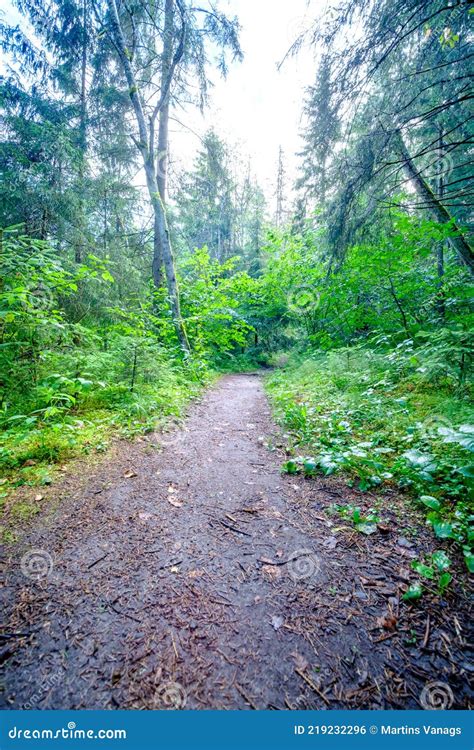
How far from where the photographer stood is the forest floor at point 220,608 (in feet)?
4.04

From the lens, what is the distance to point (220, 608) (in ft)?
5.37

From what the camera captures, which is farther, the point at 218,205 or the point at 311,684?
the point at 218,205

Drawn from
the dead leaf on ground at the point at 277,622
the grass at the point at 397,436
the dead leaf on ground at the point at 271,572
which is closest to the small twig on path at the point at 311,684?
the dead leaf on ground at the point at 277,622

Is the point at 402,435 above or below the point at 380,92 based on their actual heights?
below

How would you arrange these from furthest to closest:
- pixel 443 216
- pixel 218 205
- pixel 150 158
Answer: pixel 218 205 < pixel 150 158 < pixel 443 216

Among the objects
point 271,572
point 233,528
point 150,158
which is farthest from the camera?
point 150,158

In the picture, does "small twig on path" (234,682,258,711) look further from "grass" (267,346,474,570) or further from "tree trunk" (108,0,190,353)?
"tree trunk" (108,0,190,353)

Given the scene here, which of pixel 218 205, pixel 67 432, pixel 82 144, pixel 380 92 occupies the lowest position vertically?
pixel 67 432

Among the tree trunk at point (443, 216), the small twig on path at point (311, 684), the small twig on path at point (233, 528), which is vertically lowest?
the small twig on path at point (233, 528)

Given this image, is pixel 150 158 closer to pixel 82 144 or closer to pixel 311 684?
pixel 82 144

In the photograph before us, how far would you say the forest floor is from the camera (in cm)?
123

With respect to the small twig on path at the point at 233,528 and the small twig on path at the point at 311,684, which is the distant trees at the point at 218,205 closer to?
the small twig on path at the point at 233,528

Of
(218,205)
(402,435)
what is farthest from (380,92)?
(218,205)

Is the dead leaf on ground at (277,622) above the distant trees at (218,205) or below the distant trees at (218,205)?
below
